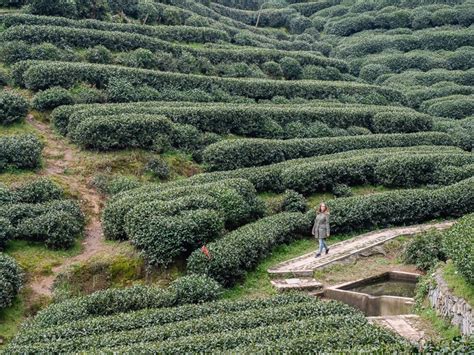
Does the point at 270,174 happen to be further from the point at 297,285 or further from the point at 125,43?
the point at 125,43

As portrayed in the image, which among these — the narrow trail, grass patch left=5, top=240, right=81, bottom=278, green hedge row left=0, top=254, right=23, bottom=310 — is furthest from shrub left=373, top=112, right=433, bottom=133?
green hedge row left=0, top=254, right=23, bottom=310

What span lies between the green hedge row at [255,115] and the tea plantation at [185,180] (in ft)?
0.33

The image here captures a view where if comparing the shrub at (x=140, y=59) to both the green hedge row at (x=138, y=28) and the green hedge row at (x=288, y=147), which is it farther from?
the green hedge row at (x=288, y=147)

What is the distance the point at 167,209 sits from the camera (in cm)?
1589

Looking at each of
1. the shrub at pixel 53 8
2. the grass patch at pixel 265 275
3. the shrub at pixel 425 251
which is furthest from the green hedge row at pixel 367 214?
the shrub at pixel 53 8

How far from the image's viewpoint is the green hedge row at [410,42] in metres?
52.0

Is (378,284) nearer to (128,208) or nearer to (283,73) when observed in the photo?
(128,208)

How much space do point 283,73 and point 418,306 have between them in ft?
82.1

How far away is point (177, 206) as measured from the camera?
16125 millimetres

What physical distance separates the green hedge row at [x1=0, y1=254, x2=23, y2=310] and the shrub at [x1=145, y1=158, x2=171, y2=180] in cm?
769

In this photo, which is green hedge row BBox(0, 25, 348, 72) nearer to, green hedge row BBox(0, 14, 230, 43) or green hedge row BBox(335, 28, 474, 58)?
green hedge row BBox(0, 14, 230, 43)

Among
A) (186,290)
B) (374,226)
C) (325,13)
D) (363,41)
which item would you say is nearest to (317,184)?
(374,226)

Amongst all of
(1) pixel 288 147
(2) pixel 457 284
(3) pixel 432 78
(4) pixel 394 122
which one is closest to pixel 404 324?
(2) pixel 457 284

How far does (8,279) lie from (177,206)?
5.08m
